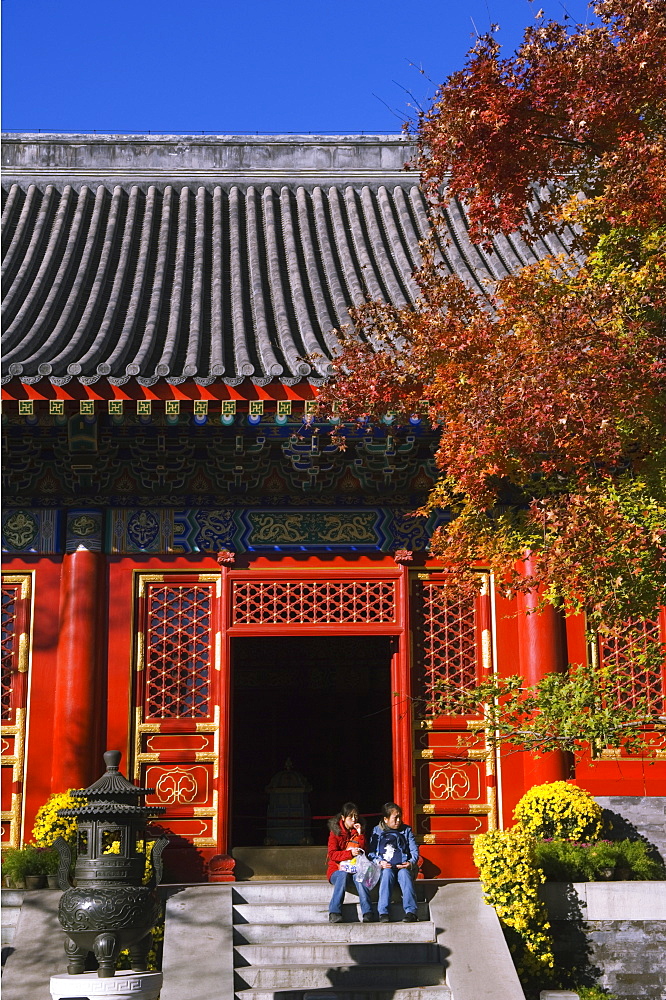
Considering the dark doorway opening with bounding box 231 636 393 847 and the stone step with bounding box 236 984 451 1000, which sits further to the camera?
the dark doorway opening with bounding box 231 636 393 847

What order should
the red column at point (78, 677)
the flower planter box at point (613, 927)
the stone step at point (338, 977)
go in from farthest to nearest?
the red column at point (78, 677) → the flower planter box at point (613, 927) → the stone step at point (338, 977)

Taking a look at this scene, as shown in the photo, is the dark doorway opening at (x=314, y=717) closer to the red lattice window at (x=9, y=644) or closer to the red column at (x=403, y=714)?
the red column at (x=403, y=714)

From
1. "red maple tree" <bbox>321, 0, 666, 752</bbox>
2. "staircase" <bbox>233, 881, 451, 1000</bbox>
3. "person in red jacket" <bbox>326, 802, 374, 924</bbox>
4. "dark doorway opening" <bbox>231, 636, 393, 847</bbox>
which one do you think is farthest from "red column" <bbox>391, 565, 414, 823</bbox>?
"dark doorway opening" <bbox>231, 636, 393, 847</bbox>

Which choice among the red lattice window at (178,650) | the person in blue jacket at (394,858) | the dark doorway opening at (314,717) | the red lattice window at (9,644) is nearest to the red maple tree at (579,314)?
the person in blue jacket at (394,858)

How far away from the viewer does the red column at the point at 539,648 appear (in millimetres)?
11180

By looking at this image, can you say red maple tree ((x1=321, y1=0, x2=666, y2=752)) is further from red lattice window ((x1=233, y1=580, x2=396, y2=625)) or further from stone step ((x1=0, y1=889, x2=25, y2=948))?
stone step ((x1=0, y1=889, x2=25, y2=948))

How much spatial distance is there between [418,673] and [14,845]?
4.07m

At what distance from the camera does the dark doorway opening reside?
17.4 meters

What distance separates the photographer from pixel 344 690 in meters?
17.6

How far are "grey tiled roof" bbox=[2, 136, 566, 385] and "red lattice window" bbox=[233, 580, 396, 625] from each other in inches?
84.3

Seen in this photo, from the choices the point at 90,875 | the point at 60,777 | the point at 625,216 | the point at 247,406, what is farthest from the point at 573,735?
the point at 60,777

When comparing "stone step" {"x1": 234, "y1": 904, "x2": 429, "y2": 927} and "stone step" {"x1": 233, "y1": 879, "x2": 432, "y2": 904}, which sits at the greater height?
"stone step" {"x1": 233, "y1": 879, "x2": 432, "y2": 904}

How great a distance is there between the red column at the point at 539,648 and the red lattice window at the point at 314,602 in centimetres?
129

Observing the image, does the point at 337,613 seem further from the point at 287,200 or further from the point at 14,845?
the point at 287,200
